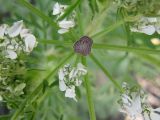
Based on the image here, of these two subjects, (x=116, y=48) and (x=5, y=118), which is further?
(x=5, y=118)

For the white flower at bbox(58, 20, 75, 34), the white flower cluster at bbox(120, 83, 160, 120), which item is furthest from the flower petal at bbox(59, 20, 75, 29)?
the white flower cluster at bbox(120, 83, 160, 120)

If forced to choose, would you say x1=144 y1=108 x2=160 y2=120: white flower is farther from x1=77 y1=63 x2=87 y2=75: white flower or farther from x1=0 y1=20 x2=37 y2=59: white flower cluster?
x1=0 y1=20 x2=37 y2=59: white flower cluster

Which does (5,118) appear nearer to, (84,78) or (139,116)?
(84,78)

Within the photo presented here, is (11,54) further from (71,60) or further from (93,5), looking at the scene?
(71,60)

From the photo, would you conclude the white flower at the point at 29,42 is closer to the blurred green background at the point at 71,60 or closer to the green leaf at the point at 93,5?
the blurred green background at the point at 71,60

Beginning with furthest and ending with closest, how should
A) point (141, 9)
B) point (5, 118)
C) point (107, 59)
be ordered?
point (107, 59)
point (5, 118)
point (141, 9)

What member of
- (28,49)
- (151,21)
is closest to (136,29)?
(151,21)

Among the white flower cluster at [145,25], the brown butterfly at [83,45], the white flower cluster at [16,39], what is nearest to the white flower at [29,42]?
the white flower cluster at [16,39]

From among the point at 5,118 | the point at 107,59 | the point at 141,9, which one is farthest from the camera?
the point at 107,59

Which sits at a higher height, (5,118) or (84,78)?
(84,78)
